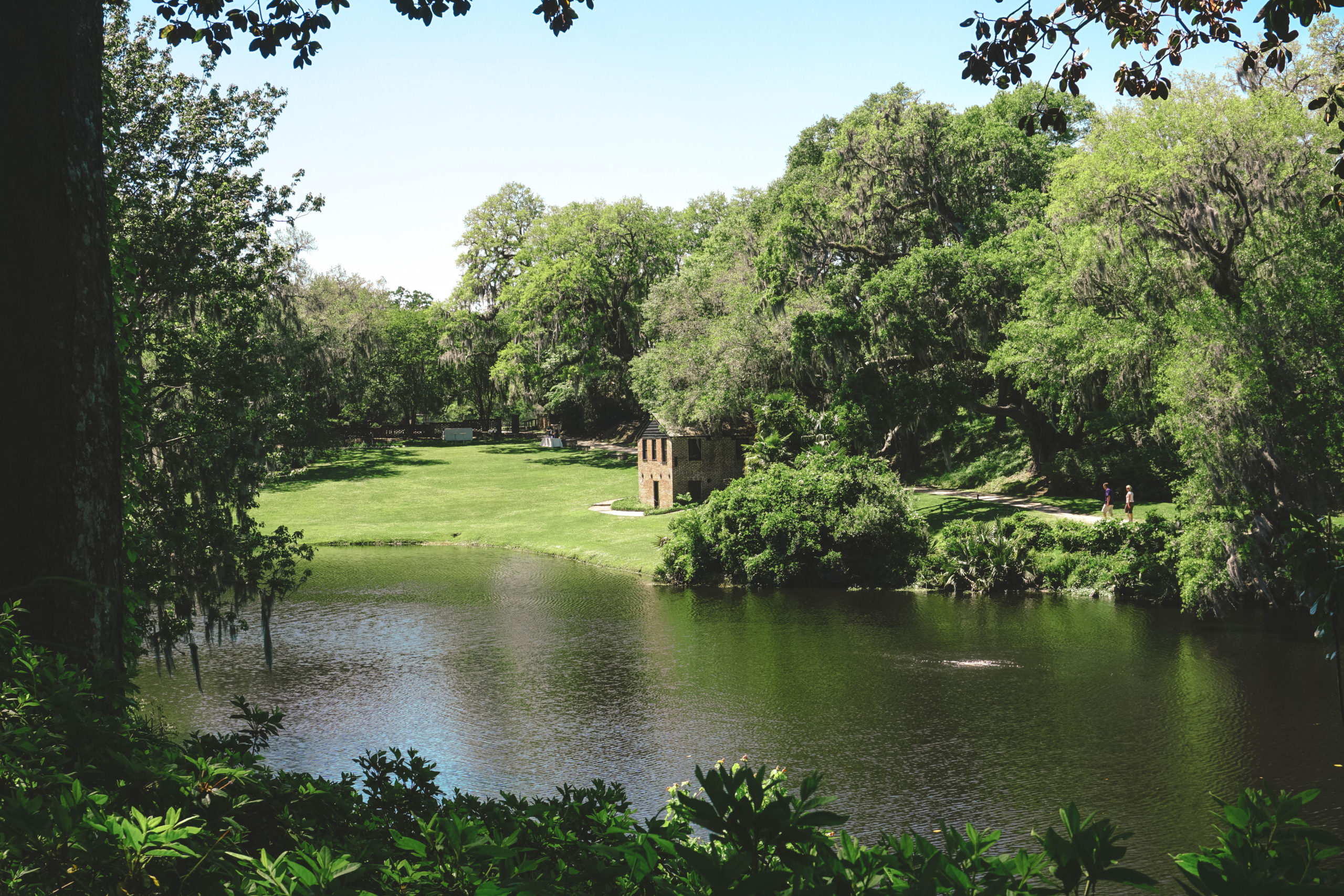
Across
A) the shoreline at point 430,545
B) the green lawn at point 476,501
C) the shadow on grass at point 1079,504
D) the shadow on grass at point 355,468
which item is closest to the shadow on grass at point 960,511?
the shadow on grass at point 1079,504

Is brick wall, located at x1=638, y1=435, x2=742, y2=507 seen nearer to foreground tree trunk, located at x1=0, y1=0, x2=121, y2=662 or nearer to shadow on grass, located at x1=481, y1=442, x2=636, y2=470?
shadow on grass, located at x1=481, y1=442, x2=636, y2=470

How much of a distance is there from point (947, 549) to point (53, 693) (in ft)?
98.8

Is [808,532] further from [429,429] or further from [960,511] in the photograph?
[429,429]

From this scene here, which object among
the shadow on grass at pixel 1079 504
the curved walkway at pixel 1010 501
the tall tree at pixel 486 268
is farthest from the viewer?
the tall tree at pixel 486 268

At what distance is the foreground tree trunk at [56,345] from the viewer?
5176mm

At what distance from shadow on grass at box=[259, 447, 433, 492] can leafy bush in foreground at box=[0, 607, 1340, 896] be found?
5581 centimetres

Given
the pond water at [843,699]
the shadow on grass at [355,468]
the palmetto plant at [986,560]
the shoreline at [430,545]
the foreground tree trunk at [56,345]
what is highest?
the foreground tree trunk at [56,345]

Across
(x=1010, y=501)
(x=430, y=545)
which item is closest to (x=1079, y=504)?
(x=1010, y=501)

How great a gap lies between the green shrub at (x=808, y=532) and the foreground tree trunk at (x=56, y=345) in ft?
91.6

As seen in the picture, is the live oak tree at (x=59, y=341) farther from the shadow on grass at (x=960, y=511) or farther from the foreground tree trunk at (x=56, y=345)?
the shadow on grass at (x=960, y=511)

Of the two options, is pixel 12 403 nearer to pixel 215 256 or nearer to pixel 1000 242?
pixel 215 256

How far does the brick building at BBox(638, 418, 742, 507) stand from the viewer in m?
46.6

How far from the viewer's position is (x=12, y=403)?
16.9 feet

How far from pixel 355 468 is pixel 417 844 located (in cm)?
6425
